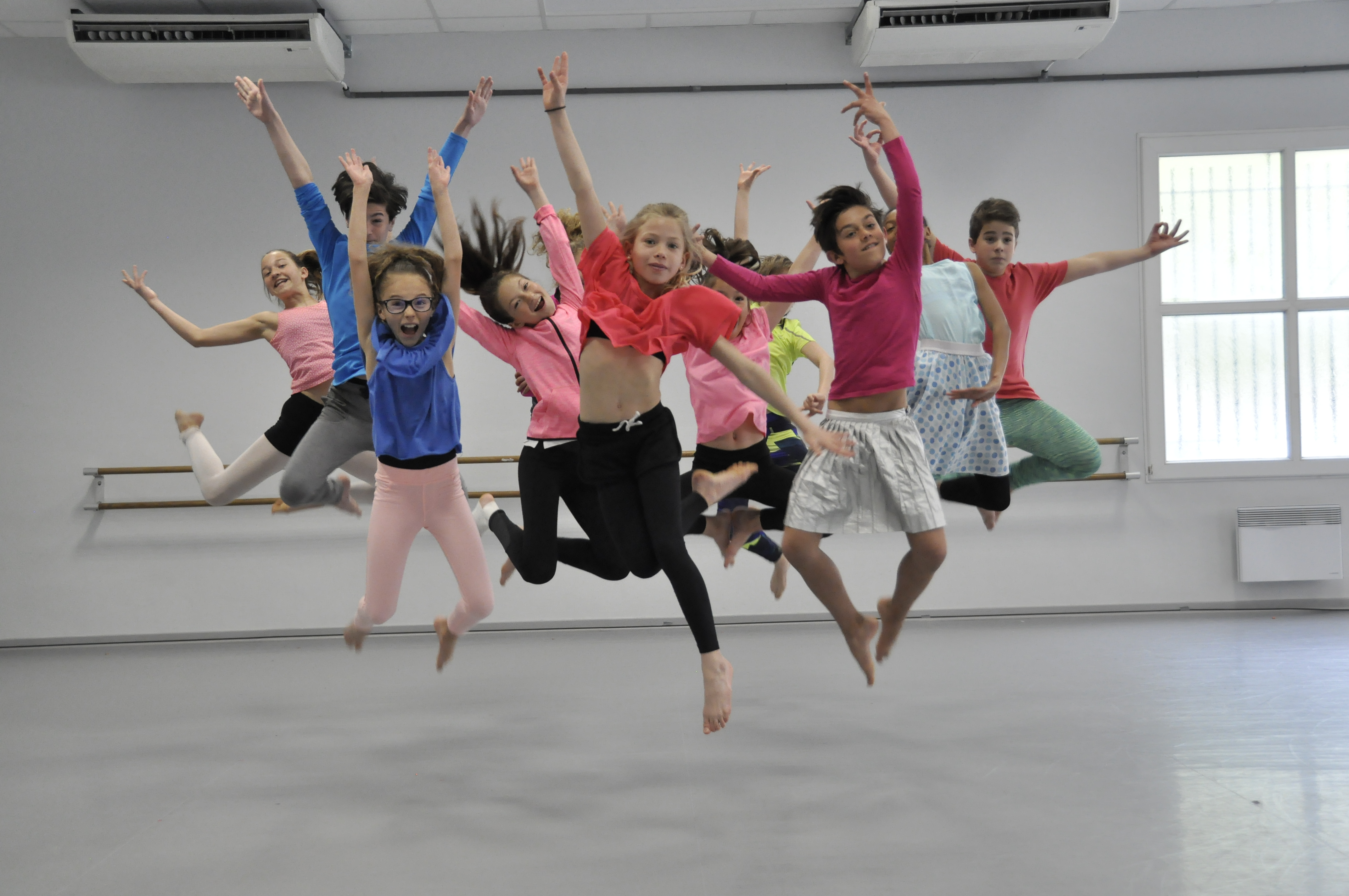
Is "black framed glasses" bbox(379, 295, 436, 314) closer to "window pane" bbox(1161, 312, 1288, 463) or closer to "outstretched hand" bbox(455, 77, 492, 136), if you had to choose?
"outstretched hand" bbox(455, 77, 492, 136)

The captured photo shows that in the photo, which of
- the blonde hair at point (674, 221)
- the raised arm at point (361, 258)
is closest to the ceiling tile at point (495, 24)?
the raised arm at point (361, 258)

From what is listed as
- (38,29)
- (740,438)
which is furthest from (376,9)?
(740,438)

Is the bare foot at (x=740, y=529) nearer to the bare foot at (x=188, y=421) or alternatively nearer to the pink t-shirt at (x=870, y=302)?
the pink t-shirt at (x=870, y=302)

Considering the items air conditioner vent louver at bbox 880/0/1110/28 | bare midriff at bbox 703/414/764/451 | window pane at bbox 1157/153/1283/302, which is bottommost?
bare midriff at bbox 703/414/764/451

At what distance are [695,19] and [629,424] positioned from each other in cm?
349

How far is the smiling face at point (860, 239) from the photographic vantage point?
8.79ft

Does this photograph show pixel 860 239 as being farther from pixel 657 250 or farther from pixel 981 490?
pixel 981 490

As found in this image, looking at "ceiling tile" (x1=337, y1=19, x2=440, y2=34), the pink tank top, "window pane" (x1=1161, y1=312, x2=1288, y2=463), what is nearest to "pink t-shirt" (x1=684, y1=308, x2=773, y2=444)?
the pink tank top

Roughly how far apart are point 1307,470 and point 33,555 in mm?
6997

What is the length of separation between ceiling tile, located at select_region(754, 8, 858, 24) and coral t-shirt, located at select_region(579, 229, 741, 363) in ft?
10.7

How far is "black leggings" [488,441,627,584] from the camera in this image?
117 inches

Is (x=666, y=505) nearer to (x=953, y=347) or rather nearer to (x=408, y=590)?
(x=953, y=347)

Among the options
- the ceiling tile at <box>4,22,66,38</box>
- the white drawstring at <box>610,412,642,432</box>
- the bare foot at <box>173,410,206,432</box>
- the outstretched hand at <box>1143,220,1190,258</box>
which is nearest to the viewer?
the white drawstring at <box>610,412,642,432</box>

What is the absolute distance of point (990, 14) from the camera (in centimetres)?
476
